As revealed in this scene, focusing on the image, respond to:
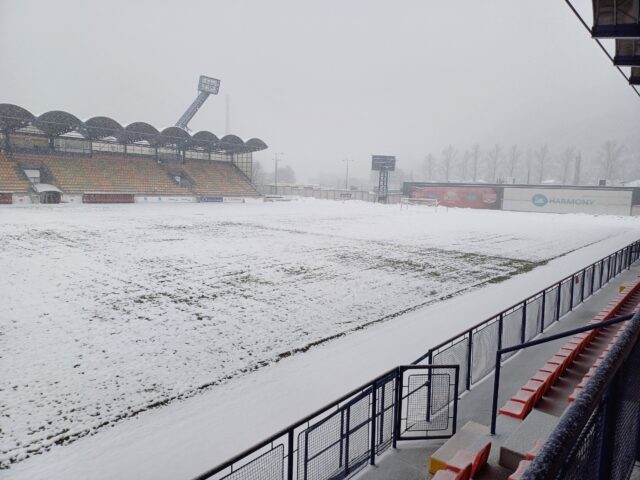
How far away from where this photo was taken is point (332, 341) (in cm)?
968

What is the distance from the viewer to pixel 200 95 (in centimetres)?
8206

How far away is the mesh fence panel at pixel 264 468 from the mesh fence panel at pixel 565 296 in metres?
9.64

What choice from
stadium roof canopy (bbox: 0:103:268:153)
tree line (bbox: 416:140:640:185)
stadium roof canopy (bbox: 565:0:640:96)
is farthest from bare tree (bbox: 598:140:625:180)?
stadium roof canopy (bbox: 565:0:640:96)

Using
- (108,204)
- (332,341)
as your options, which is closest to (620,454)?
(332,341)

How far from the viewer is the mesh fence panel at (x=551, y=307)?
1031 cm

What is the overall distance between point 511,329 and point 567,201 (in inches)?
2260

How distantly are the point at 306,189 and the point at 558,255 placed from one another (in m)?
71.2

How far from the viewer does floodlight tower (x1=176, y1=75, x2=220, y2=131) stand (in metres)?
80.8

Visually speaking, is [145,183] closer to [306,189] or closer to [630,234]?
[306,189]

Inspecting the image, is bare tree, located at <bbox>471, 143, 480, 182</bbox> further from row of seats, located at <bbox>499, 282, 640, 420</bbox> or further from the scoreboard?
row of seats, located at <bbox>499, 282, 640, 420</bbox>

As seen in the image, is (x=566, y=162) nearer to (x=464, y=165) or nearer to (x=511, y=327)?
(x=464, y=165)

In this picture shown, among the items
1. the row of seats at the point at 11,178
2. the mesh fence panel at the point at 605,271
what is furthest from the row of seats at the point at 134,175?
the mesh fence panel at the point at 605,271

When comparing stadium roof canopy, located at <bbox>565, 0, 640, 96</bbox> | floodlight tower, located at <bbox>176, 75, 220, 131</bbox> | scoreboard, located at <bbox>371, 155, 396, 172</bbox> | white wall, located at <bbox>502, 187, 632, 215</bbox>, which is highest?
floodlight tower, located at <bbox>176, 75, 220, 131</bbox>

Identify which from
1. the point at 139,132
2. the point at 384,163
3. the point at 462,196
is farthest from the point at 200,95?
the point at 462,196
